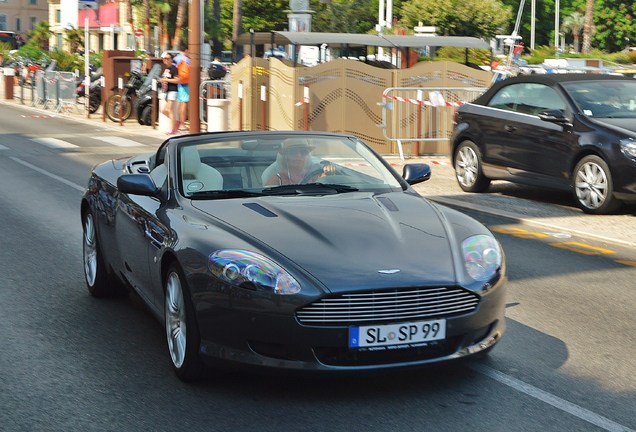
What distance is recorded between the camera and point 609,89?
45.4 ft

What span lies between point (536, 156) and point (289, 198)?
26.2 ft

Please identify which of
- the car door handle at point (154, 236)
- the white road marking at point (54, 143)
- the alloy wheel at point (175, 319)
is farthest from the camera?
the white road marking at point (54, 143)

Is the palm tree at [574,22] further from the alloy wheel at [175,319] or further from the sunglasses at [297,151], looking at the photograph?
the alloy wheel at [175,319]

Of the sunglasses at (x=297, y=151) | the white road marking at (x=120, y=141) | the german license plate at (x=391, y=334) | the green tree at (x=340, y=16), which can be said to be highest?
the green tree at (x=340, y=16)

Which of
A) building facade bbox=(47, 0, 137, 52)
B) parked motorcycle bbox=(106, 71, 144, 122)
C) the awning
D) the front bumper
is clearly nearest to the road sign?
parked motorcycle bbox=(106, 71, 144, 122)

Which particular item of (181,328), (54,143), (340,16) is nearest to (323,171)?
(181,328)

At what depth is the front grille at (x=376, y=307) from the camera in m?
5.28

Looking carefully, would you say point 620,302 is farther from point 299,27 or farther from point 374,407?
point 299,27

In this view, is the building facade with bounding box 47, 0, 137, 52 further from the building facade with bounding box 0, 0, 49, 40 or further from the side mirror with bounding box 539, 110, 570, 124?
the side mirror with bounding box 539, 110, 570, 124

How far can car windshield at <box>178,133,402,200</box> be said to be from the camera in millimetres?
Answer: 6715

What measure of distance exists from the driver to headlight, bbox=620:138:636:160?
640 cm

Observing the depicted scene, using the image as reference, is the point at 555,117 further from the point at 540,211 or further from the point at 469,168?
the point at 469,168

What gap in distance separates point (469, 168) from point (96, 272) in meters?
8.18

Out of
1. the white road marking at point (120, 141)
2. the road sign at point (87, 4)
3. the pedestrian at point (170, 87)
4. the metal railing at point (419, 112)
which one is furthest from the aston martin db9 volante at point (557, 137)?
the road sign at point (87, 4)
